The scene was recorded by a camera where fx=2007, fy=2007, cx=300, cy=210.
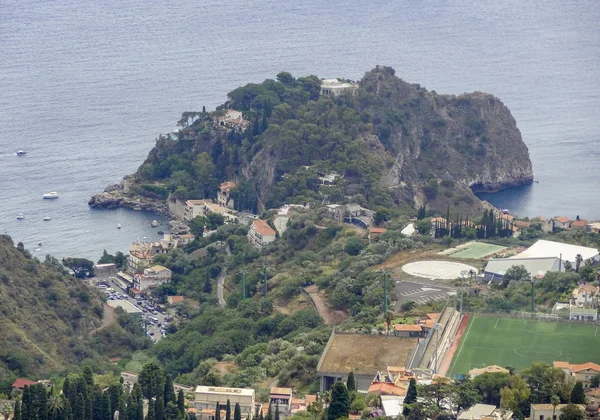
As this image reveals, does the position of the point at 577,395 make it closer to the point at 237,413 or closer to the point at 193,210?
the point at 237,413

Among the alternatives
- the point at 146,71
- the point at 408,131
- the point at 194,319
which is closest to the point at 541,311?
the point at 194,319

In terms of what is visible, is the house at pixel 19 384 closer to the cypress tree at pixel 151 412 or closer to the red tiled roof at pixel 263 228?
the cypress tree at pixel 151 412

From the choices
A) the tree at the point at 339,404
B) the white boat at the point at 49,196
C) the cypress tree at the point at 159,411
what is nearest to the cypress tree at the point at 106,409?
the cypress tree at the point at 159,411

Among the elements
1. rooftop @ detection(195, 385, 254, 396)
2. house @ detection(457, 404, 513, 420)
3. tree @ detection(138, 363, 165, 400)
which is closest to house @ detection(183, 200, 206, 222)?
tree @ detection(138, 363, 165, 400)

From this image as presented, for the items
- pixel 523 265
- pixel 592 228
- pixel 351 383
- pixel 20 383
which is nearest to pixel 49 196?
pixel 592 228

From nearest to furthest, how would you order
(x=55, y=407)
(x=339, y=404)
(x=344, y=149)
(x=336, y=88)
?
(x=339, y=404) → (x=55, y=407) → (x=344, y=149) → (x=336, y=88)

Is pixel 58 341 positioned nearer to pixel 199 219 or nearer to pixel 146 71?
pixel 199 219
